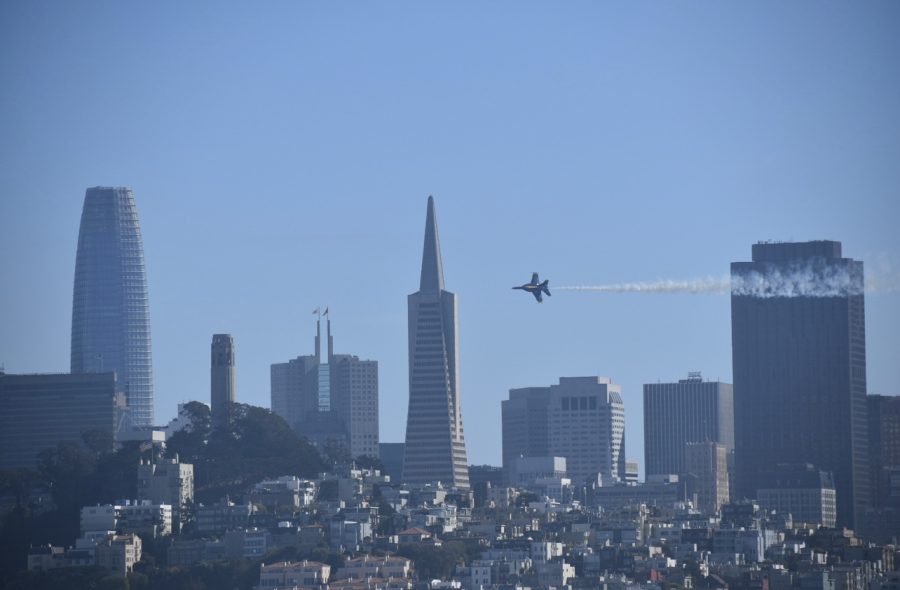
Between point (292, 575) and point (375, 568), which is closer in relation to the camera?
point (292, 575)

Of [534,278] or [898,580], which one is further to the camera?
[898,580]

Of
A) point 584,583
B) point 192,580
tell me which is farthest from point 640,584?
point 192,580

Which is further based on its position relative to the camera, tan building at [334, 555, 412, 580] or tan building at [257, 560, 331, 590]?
tan building at [334, 555, 412, 580]

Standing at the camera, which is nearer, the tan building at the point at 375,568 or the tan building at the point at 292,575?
the tan building at the point at 292,575

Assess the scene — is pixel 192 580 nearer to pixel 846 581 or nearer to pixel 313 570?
pixel 313 570

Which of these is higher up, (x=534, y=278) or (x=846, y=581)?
(x=534, y=278)

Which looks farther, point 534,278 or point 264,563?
point 264,563

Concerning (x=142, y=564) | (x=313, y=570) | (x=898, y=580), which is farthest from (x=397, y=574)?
(x=898, y=580)

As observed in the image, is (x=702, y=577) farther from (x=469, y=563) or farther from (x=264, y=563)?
(x=264, y=563)

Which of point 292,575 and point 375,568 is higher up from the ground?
point 375,568
